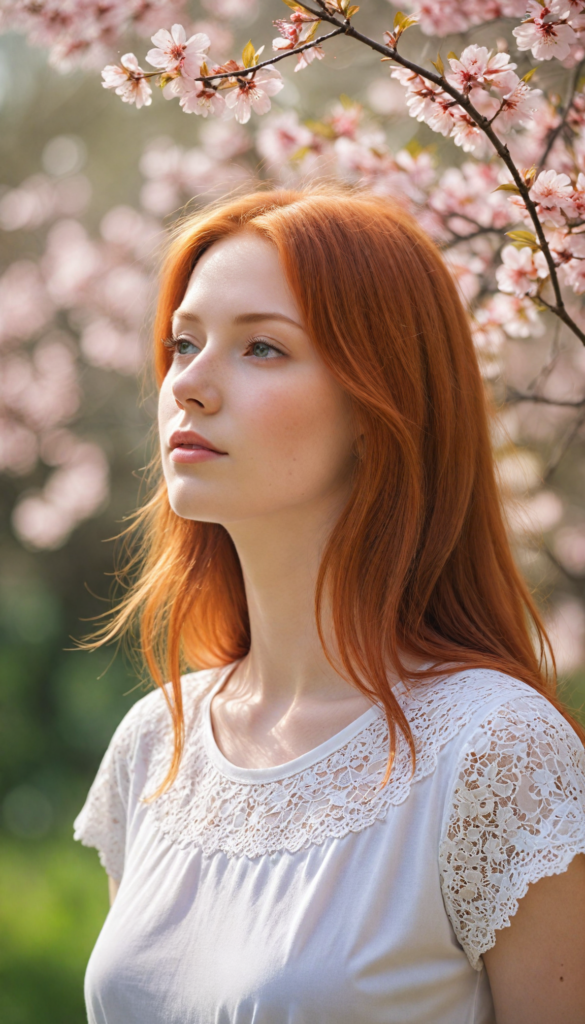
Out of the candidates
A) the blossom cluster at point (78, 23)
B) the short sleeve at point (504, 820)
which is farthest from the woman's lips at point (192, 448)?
the blossom cluster at point (78, 23)

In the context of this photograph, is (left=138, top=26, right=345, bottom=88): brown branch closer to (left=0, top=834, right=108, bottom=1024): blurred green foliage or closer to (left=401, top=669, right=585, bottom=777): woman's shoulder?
(left=401, top=669, right=585, bottom=777): woman's shoulder

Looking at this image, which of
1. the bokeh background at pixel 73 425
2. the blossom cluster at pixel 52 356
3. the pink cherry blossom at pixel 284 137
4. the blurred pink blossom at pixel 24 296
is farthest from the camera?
the blurred pink blossom at pixel 24 296

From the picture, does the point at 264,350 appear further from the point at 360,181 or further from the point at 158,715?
the point at 158,715

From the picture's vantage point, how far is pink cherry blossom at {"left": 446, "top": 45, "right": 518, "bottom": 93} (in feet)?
4.03

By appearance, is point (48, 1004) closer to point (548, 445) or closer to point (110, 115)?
point (548, 445)

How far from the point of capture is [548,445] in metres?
3.03

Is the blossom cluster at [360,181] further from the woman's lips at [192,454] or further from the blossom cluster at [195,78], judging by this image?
the woman's lips at [192,454]

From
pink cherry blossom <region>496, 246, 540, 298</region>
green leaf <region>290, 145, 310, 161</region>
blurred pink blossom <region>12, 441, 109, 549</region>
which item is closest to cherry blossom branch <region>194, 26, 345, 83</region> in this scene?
pink cherry blossom <region>496, 246, 540, 298</region>

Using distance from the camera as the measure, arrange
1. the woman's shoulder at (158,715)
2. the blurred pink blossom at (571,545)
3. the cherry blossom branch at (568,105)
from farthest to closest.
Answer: the blurred pink blossom at (571,545) < the woman's shoulder at (158,715) < the cherry blossom branch at (568,105)

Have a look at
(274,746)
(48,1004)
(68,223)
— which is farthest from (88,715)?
(274,746)

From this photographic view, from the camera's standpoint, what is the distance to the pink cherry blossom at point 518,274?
150cm

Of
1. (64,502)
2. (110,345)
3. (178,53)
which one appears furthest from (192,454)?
(64,502)

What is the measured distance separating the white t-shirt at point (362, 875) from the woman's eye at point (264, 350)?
21.0 inches

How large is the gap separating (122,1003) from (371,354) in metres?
1.02
